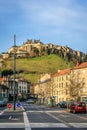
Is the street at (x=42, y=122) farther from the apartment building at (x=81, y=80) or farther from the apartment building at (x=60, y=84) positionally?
the apartment building at (x=60, y=84)

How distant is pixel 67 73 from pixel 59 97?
995 centimetres

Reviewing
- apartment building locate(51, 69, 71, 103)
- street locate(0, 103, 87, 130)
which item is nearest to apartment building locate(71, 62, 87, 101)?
apartment building locate(51, 69, 71, 103)

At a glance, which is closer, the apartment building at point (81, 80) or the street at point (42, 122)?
the street at point (42, 122)

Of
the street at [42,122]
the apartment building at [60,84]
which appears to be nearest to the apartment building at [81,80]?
the apartment building at [60,84]

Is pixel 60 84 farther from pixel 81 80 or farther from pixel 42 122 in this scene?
pixel 42 122

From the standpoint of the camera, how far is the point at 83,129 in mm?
24781

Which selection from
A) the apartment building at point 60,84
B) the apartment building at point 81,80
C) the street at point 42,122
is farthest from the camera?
the apartment building at point 60,84

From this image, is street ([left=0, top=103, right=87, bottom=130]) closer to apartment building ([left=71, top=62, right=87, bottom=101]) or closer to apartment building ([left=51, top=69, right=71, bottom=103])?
apartment building ([left=71, top=62, right=87, bottom=101])

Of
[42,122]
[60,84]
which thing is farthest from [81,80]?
[42,122]

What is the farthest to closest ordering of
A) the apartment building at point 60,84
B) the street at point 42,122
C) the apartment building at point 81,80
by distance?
1. the apartment building at point 60,84
2. the apartment building at point 81,80
3. the street at point 42,122

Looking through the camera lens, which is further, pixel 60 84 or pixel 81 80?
pixel 60 84

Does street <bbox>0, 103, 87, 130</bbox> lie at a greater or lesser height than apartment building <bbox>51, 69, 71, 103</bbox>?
lesser

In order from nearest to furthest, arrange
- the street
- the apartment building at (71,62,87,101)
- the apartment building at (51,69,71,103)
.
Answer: the street → the apartment building at (71,62,87,101) → the apartment building at (51,69,71,103)

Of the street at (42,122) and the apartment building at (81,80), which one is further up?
the apartment building at (81,80)
